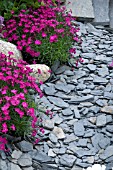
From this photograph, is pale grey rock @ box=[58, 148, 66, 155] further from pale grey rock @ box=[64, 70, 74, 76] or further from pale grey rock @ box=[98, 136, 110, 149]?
pale grey rock @ box=[64, 70, 74, 76]

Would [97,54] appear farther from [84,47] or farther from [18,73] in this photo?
[18,73]

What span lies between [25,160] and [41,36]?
1.59 m

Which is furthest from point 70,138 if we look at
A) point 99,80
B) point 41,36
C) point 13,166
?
point 41,36

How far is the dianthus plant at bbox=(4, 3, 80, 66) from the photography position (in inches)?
172

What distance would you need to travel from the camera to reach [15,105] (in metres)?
3.22

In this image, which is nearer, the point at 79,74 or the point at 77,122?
the point at 77,122

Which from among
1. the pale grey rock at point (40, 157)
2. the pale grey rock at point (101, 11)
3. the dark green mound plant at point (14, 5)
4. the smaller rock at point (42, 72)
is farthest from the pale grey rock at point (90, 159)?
the pale grey rock at point (101, 11)

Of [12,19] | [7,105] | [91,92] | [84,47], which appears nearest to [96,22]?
[84,47]

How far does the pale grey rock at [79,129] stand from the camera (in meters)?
3.58

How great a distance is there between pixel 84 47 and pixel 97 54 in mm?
186

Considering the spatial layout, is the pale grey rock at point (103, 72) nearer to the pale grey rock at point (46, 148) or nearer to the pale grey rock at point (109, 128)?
the pale grey rock at point (109, 128)

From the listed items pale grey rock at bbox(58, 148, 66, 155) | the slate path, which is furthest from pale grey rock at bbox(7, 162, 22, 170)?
pale grey rock at bbox(58, 148, 66, 155)

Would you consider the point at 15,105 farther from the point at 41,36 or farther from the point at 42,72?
the point at 41,36

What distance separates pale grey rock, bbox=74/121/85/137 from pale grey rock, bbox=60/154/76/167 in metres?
0.27
